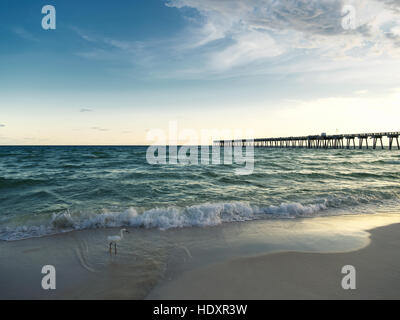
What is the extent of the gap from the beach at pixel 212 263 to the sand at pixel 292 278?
0.02m

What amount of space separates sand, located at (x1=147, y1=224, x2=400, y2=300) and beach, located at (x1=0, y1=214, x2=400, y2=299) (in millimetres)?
17

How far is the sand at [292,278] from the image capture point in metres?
3.72

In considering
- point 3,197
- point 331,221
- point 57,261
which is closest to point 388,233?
point 331,221

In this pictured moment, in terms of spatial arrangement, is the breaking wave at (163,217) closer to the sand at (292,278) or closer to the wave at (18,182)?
the sand at (292,278)

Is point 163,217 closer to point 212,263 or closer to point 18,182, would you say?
point 212,263

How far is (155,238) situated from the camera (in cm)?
632

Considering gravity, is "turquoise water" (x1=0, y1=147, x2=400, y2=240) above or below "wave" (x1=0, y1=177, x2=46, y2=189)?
below

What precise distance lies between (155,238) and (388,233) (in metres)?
6.63

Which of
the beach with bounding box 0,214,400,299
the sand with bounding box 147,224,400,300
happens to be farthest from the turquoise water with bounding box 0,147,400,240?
the sand with bounding box 147,224,400,300

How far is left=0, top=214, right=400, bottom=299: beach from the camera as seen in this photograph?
3.84m

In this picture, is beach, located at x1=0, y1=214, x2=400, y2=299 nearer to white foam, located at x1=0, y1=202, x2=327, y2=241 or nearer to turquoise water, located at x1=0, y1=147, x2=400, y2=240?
white foam, located at x1=0, y1=202, x2=327, y2=241

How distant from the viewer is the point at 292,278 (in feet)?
13.6

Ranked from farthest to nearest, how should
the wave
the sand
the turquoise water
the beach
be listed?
the wave → the turquoise water → the beach → the sand
